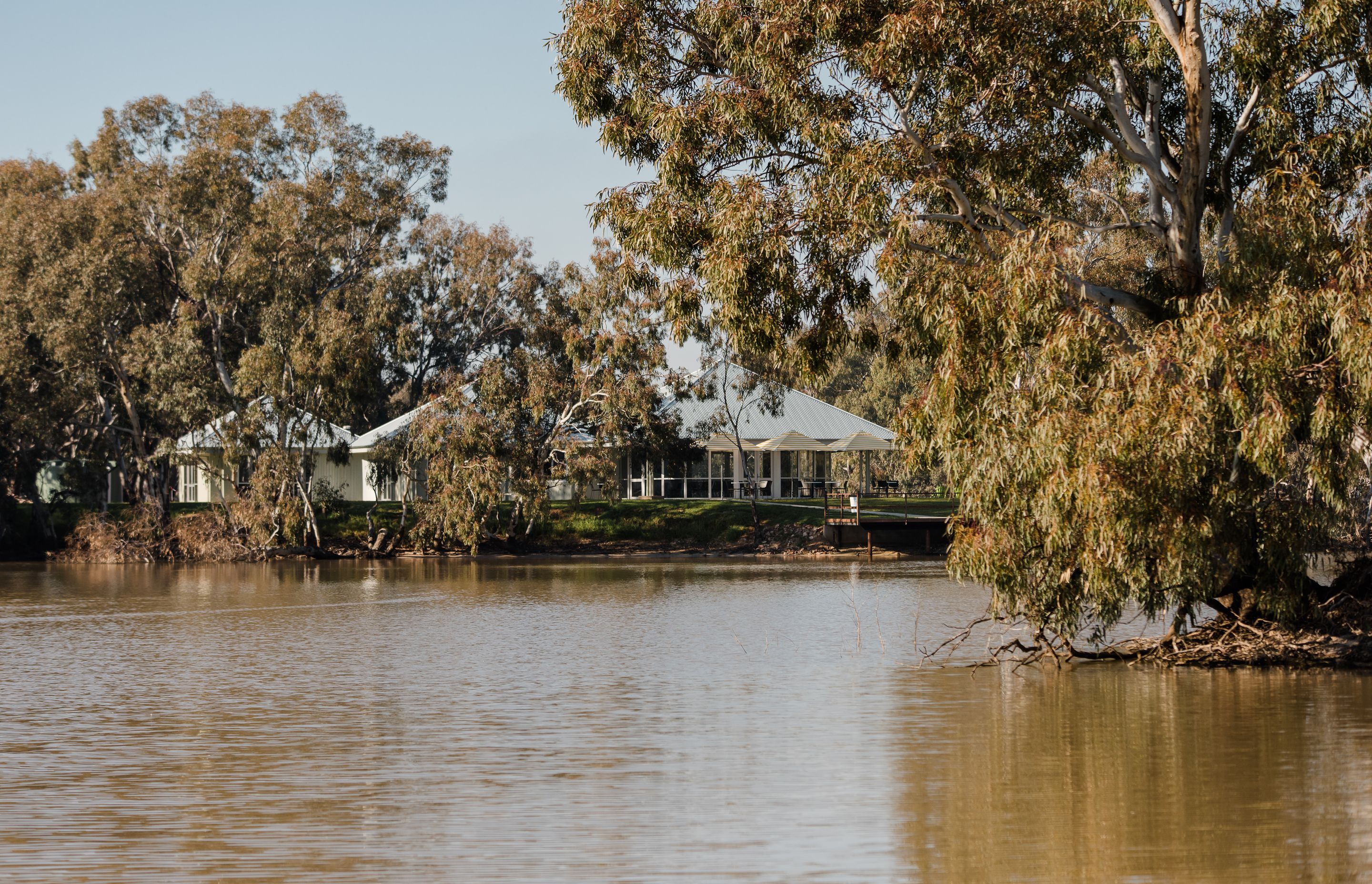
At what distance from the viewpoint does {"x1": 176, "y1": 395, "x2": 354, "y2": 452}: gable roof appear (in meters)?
44.9

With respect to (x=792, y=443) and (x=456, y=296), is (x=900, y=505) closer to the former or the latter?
(x=792, y=443)

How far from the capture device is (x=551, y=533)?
47500 mm

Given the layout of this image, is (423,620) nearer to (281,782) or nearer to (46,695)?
(46,695)

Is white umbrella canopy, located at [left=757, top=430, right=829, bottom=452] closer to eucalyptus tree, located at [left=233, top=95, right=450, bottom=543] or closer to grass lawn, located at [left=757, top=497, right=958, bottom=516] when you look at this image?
grass lawn, located at [left=757, top=497, right=958, bottom=516]

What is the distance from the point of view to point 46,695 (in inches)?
632

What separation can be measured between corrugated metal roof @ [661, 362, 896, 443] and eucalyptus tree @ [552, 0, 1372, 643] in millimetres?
35488

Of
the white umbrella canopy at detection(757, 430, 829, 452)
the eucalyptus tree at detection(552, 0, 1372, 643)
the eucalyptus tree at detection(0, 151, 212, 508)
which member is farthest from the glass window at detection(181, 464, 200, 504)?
the eucalyptus tree at detection(552, 0, 1372, 643)

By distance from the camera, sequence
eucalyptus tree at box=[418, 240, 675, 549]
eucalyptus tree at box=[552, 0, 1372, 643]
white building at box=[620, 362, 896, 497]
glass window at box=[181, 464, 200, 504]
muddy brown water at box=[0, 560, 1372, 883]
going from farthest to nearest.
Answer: glass window at box=[181, 464, 200, 504] → white building at box=[620, 362, 896, 497] → eucalyptus tree at box=[418, 240, 675, 549] → eucalyptus tree at box=[552, 0, 1372, 643] → muddy brown water at box=[0, 560, 1372, 883]

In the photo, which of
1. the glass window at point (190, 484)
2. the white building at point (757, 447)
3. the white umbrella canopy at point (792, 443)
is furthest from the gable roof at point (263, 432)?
the white umbrella canopy at point (792, 443)

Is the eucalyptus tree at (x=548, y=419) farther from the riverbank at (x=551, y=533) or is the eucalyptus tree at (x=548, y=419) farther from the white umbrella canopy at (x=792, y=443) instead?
the white umbrella canopy at (x=792, y=443)

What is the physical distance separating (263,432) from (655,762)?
35466 millimetres

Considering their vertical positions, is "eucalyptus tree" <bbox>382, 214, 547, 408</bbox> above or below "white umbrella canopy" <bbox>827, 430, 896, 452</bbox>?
above

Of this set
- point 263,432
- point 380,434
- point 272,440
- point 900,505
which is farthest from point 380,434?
point 900,505

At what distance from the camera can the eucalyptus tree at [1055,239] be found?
45.5 feet
